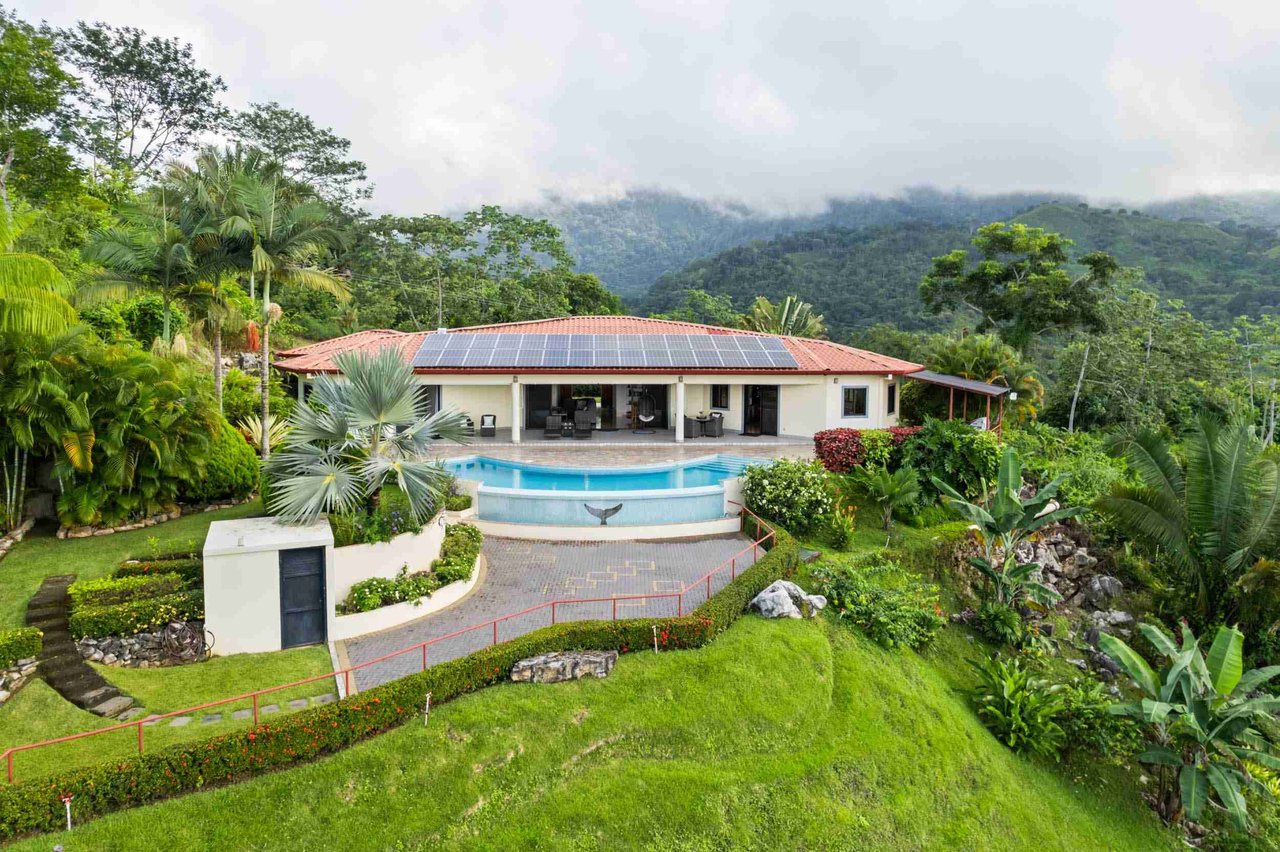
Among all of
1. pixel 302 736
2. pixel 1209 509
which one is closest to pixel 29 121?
pixel 302 736

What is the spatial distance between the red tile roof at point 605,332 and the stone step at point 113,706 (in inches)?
505

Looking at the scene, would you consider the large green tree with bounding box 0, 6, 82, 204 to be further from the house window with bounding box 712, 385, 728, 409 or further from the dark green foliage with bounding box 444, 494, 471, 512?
the house window with bounding box 712, 385, 728, 409

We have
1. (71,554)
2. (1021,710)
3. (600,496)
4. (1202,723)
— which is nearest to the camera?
(1202,723)

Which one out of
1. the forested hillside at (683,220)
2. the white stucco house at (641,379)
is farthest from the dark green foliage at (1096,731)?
the forested hillside at (683,220)

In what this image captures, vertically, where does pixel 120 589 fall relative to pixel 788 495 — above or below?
below

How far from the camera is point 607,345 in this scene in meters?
25.2

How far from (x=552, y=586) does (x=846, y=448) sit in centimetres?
1007

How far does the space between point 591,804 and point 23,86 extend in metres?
30.3

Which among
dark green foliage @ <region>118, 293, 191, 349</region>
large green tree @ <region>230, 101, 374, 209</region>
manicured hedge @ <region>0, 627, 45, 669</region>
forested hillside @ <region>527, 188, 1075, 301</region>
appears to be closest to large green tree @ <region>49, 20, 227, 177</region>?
large green tree @ <region>230, 101, 374, 209</region>

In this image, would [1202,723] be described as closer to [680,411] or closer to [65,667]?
[680,411]

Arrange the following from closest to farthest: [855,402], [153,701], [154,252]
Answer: [153,701], [154,252], [855,402]

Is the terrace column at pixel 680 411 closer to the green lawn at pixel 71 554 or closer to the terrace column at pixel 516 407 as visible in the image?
the terrace column at pixel 516 407

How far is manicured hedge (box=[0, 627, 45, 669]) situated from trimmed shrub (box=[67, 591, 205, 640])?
21.6 inches

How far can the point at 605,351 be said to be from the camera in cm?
2461
